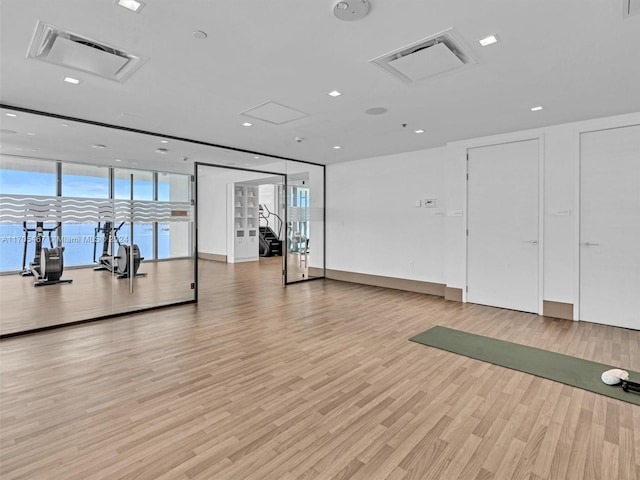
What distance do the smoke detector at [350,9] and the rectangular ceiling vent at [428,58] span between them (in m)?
0.61

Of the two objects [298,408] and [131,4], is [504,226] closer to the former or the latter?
[298,408]

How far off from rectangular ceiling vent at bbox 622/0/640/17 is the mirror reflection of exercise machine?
19.4 ft

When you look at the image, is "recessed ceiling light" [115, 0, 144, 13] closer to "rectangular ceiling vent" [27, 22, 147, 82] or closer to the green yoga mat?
"rectangular ceiling vent" [27, 22, 147, 82]

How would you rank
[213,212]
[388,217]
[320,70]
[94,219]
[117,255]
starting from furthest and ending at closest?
[213,212], [388,217], [117,255], [94,219], [320,70]

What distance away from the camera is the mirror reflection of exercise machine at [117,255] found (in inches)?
205

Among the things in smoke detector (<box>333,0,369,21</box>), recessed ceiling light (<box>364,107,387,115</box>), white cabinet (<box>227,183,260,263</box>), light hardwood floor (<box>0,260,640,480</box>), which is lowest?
light hardwood floor (<box>0,260,640,480</box>)

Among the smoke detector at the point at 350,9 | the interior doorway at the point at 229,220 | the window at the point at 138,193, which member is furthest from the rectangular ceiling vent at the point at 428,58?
the interior doorway at the point at 229,220

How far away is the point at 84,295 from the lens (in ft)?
19.8

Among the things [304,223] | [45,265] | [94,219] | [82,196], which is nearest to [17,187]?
[82,196]

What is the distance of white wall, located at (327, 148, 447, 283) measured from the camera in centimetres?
652

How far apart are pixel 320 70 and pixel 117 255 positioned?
4.59 meters

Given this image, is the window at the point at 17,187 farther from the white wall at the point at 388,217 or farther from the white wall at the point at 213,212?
the white wall at the point at 213,212

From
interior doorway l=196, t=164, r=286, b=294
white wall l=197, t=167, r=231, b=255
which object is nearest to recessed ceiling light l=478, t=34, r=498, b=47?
interior doorway l=196, t=164, r=286, b=294

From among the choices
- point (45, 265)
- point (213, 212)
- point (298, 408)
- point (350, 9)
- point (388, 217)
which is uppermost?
point (350, 9)
